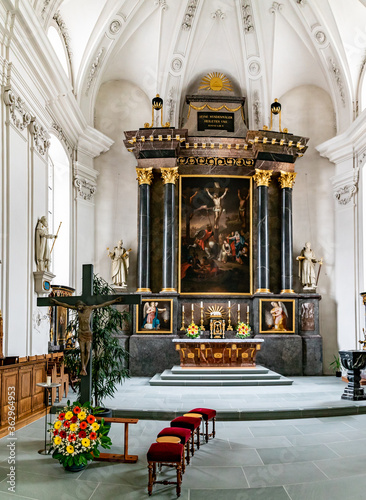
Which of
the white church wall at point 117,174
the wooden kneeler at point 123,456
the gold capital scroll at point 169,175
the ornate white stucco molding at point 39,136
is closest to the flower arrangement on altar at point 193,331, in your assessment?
the white church wall at point 117,174

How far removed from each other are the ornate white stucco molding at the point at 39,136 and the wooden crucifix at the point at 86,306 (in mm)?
6534

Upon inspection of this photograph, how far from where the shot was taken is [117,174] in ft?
62.2

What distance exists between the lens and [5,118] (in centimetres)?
1108

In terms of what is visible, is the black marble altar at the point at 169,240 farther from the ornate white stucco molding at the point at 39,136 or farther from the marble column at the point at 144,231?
the ornate white stucco molding at the point at 39,136

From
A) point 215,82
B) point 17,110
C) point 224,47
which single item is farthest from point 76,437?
point 224,47

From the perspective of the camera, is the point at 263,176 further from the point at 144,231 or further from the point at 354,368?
the point at 354,368

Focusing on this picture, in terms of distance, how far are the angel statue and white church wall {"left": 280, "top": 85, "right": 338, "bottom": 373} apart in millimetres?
1388

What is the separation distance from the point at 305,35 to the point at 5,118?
11493 millimetres

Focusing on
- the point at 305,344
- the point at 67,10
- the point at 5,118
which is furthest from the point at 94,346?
the point at 67,10

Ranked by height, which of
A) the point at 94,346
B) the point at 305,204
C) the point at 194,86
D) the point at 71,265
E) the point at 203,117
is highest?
the point at 194,86

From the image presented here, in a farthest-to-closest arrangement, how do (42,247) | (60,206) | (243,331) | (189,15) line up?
(189,15) < (60,206) < (243,331) < (42,247)

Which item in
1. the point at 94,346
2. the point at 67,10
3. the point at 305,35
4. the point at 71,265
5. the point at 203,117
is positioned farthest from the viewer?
the point at 203,117

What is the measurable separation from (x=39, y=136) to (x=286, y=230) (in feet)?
29.2

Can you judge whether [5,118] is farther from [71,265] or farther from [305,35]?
[305,35]
